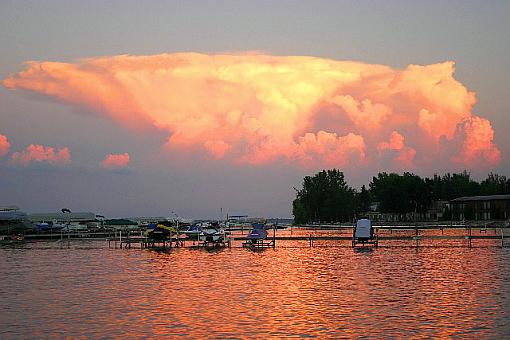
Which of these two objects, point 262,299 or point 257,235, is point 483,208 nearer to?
point 257,235

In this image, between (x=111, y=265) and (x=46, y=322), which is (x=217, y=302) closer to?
(x=46, y=322)

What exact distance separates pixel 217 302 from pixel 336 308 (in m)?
4.87

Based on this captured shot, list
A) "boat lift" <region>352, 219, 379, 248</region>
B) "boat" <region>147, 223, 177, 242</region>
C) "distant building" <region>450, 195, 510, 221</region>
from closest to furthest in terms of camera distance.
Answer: "boat lift" <region>352, 219, 379, 248</region> → "boat" <region>147, 223, 177, 242</region> → "distant building" <region>450, 195, 510, 221</region>

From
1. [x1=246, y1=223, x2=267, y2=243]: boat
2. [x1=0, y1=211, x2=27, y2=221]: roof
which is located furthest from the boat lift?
[x1=0, y1=211, x2=27, y2=221]: roof

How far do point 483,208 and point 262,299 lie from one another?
6136 inches

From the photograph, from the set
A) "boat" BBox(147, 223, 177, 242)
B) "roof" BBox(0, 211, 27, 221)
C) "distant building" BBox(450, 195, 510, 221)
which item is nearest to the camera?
"boat" BBox(147, 223, 177, 242)

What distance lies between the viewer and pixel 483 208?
6732 inches

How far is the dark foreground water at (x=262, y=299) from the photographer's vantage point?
20.2 m

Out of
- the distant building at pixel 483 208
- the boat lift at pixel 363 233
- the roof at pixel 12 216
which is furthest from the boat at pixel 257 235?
the distant building at pixel 483 208

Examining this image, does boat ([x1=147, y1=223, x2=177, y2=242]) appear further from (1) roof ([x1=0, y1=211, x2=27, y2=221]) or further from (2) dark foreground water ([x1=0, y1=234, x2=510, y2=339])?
(1) roof ([x1=0, y1=211, x2=27, y2=221])

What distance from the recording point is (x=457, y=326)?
65.9ft

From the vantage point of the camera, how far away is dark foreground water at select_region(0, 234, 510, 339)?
2023 centimetres

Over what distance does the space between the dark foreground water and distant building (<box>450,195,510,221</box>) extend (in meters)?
126

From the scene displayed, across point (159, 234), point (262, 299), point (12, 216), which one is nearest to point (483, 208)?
point (12, 216)
